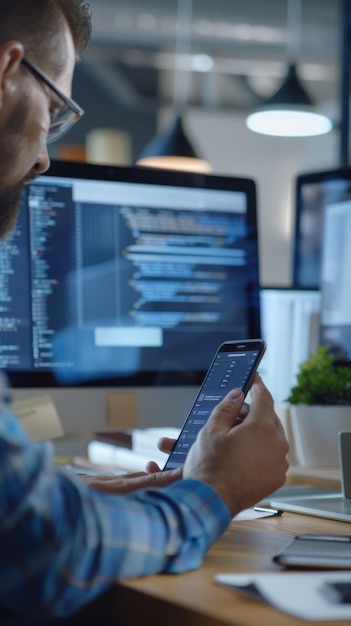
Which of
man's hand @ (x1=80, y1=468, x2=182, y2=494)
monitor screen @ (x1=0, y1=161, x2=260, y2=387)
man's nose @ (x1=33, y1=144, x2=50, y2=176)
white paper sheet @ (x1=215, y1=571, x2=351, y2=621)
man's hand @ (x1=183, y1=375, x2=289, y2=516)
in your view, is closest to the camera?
white paper sheet @ (x1=215, y1=571, x2=351, y2=621)

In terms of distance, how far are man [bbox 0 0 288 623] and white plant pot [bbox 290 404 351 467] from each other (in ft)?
1.61

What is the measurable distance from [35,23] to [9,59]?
74mm

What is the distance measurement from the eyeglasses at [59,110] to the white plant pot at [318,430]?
66cm

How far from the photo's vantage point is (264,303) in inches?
78.8

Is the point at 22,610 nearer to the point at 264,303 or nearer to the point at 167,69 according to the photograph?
the point at 264,303

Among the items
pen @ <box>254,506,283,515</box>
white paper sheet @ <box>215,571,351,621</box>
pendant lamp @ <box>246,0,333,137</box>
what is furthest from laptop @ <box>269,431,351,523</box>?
pendant lamp @ <box>246,0,333,137</box>

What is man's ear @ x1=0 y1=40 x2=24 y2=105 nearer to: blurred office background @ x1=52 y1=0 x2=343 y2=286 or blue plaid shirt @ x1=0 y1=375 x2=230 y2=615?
blue plaid shirt @ x1=0 y1=375 x2=230 y2=615

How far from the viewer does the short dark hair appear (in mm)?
985

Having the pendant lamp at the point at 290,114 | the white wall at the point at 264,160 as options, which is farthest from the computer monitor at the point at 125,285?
the white wall at the point at 264,160

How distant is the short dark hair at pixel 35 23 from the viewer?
985 mm

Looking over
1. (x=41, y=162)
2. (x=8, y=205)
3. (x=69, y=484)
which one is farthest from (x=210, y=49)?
(x=69, y=484)

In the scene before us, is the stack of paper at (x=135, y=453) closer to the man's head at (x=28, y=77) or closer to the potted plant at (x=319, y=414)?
the potted plant at (x=319, y=414)

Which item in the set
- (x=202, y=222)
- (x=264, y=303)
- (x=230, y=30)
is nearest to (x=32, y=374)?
(x=202, y=222)

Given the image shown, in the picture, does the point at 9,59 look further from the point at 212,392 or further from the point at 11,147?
the point at 212,392
